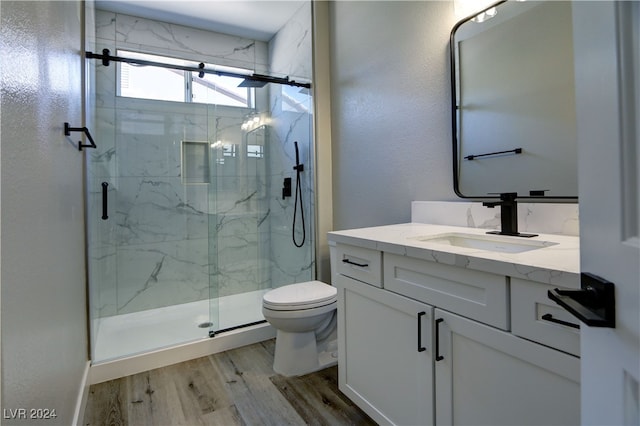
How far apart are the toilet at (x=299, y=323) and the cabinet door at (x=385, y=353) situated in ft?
1.17

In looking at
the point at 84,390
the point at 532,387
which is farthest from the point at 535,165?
the point at 84,390

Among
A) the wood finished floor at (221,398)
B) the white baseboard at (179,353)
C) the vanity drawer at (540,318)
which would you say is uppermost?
the vanity drawer at (540,318)

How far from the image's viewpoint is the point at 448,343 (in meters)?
Result: 1.06

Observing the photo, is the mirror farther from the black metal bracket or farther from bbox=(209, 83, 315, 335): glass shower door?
bbox=(209, 83, 315, 335): glass shower door

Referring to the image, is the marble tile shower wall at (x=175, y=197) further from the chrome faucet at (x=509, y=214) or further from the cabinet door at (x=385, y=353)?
the chrome faucet at (x=509, y=214)

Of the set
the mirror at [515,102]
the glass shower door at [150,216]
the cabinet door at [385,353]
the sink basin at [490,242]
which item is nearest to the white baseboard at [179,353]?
the glass shower door at [150,216]

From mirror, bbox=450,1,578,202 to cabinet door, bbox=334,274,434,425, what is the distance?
721mm

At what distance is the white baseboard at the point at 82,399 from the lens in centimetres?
141

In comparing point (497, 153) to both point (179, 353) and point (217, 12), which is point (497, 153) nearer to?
point (179, 353)

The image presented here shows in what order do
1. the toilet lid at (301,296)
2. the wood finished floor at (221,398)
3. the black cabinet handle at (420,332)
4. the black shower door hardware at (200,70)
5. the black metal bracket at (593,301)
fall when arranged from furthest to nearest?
the black shower door hardware at (200,70)
the toilet lid at (301,296)
the wood finished floor at (221,398)
the black cabinet handle at (420,332)
the black metal bracket at (593,301)

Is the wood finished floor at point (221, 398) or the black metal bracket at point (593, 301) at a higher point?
the black metal bracket at point (593, 301)

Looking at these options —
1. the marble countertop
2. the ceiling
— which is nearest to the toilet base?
the marble countertop

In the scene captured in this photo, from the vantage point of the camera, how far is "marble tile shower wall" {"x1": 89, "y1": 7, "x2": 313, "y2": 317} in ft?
9.07

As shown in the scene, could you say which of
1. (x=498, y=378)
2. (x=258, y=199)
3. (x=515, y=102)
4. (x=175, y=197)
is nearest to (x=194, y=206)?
(x=175, y=197)
